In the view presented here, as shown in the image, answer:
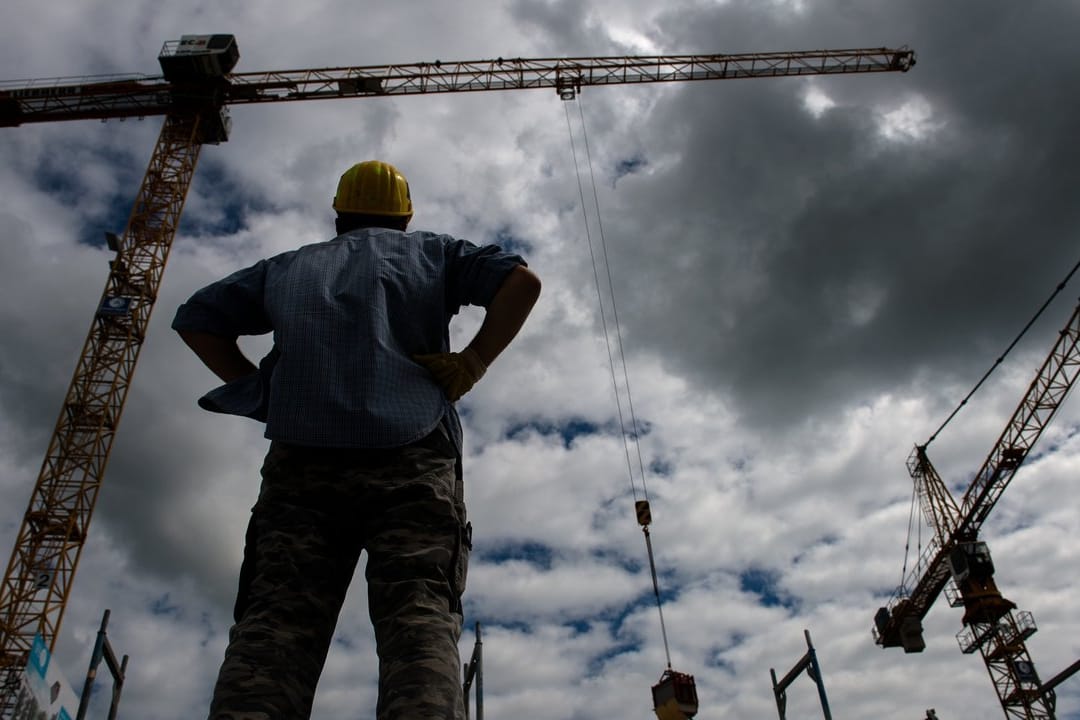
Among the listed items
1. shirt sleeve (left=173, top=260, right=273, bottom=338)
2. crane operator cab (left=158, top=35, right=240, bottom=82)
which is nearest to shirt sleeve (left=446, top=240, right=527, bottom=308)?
shirt sleeve (left=173, top=260, right=273, bottom=338)

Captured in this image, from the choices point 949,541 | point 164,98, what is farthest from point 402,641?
Result: point 949,541

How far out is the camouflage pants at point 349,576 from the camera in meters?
1.37

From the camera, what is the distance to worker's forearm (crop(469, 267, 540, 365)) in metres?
1.90

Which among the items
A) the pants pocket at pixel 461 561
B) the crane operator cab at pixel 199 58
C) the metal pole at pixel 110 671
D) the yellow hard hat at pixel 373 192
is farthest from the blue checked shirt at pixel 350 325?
the crane operator cab at pixel 199 58

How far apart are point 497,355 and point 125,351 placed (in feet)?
94.1

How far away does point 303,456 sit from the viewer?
1.66m

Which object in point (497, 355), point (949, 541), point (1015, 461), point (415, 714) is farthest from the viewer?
point (949, 541)

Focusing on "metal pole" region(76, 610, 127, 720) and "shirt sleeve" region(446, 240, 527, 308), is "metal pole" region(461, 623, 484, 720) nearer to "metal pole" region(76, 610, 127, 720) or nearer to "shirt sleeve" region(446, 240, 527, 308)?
"metal pole" region(76, 610, 127, 720)

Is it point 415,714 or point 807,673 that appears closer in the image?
point 415,714

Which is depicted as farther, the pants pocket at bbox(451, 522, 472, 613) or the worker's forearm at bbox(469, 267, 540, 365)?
the worker's forearm at bbox(469, 267, 540, 365)

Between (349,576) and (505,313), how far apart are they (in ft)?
2.38

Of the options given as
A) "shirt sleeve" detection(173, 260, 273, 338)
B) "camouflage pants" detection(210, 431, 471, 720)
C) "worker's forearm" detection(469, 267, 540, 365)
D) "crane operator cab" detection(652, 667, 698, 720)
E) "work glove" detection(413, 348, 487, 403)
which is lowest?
"camouflage pants" detection(210, 431, 471, 720)

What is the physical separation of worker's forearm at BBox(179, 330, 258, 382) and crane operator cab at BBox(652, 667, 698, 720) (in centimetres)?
1237

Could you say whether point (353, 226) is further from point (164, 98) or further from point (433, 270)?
point (164, 98)
